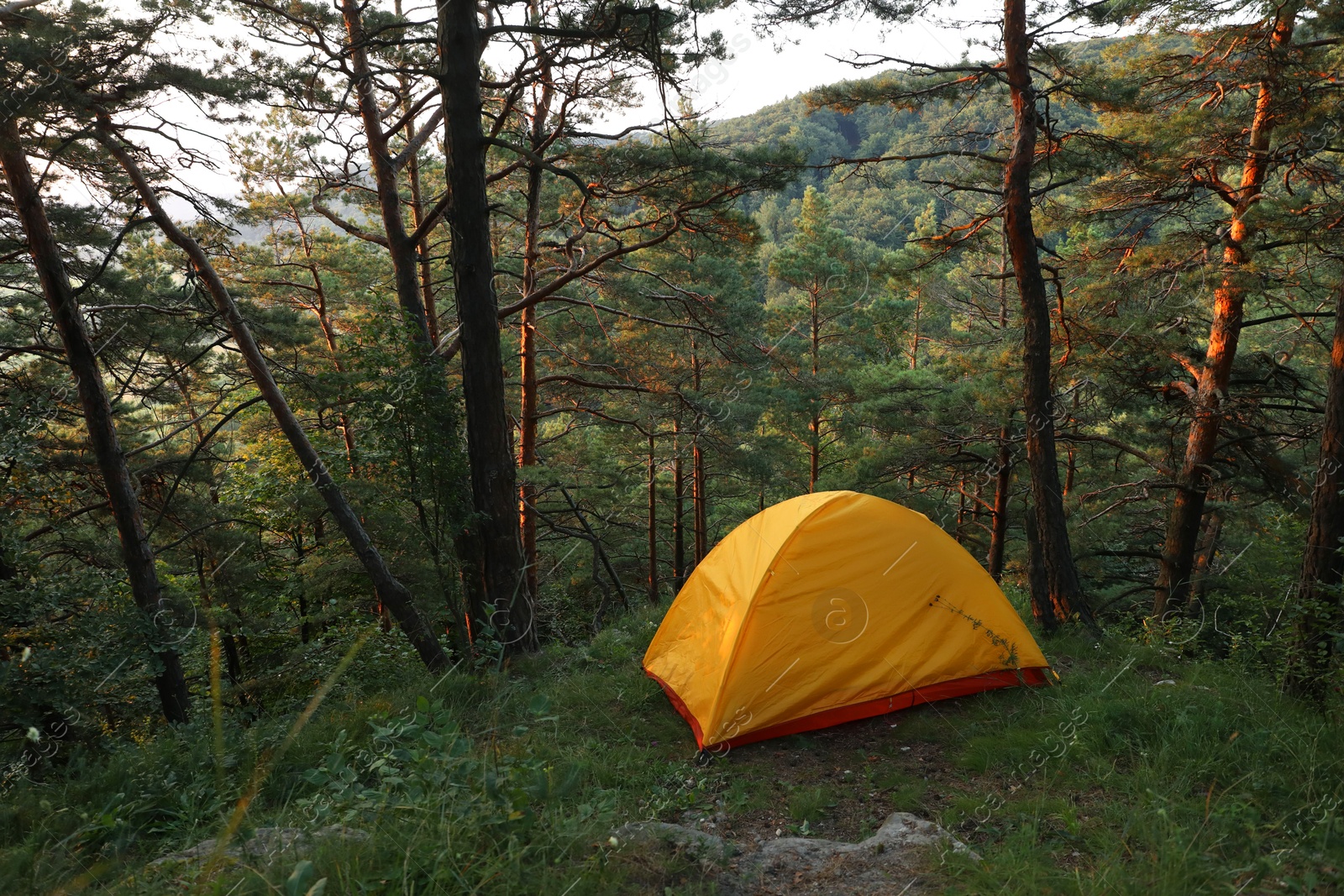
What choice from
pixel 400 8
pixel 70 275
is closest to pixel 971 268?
pixel 400 8

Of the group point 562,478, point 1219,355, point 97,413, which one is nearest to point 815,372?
point 562,478

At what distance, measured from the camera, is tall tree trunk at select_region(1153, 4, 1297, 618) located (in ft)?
24.9

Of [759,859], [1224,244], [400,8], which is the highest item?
[400,8]

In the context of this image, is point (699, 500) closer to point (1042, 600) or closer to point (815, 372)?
point (815, 372)

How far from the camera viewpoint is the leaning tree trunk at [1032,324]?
21.0ft

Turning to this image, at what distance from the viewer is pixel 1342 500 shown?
14.8ft

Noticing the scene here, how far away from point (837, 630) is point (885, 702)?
637 mm

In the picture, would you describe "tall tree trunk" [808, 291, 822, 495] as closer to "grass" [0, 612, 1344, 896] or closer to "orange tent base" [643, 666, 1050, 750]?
"orange tent base" [643, 666, 1050, 750]

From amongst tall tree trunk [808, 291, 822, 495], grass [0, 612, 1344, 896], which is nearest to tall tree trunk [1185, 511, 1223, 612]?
tall tree trunk [808, 291, 822, 495]

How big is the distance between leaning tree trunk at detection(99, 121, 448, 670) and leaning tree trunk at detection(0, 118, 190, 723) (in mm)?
820

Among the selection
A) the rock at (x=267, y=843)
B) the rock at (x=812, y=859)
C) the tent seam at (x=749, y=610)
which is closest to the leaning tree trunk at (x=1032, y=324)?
the tent seam at (x=749, y=610)

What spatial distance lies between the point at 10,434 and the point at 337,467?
2702 millimetres

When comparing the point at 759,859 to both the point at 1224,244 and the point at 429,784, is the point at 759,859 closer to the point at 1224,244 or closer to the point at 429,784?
the point at 429,784

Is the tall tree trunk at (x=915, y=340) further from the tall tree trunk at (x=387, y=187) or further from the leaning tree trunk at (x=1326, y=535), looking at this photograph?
the leaning tree trunk at (x=1326, y=535)
